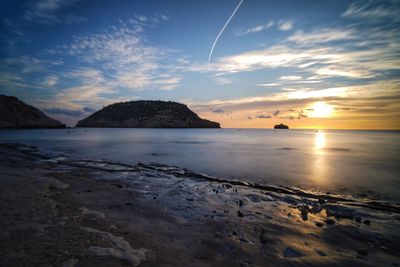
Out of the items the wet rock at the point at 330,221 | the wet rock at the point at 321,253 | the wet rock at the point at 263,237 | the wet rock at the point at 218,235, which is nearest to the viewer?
the wet rock at the point at 321,253

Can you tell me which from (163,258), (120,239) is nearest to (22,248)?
(120,239)

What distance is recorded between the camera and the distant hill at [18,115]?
152m

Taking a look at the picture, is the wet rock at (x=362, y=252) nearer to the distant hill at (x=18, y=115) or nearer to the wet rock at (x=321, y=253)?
the wet rock at (x=321, y=253)

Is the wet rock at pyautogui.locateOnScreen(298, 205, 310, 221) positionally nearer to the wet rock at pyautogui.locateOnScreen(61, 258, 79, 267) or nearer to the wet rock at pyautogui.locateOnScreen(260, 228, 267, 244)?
the wet rock at pyautogui.locateOnScreen(260, 228, 267, 244)

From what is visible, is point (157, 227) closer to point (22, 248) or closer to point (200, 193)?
point (22, 248)

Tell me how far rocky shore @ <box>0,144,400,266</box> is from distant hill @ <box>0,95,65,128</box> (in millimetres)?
197769

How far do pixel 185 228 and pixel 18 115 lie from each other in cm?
21336

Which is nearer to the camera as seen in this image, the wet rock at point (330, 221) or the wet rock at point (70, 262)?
the wet rock at point (70, 262)

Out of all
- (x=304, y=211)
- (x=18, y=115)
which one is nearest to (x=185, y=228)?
(x=304, y=211)

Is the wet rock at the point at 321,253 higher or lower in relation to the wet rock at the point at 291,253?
lower

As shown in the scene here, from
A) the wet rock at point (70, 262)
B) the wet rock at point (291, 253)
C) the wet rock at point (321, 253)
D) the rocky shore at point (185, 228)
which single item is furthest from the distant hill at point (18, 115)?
the wet rock at point (321, 253)

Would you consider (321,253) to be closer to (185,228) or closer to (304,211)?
(304,211)

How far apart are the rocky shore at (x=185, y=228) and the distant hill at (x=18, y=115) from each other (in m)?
198

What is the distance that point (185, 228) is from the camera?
6.11 meters
